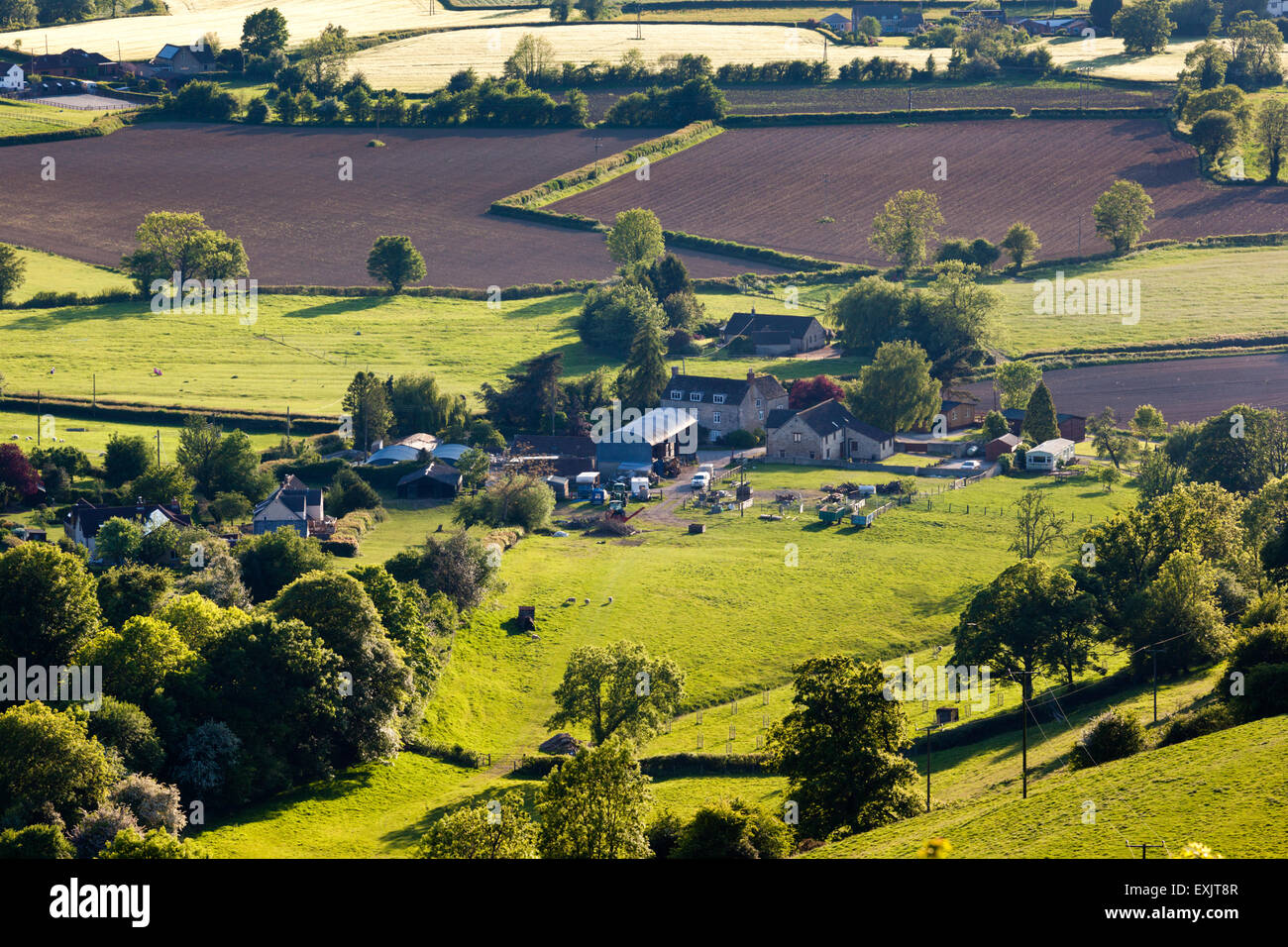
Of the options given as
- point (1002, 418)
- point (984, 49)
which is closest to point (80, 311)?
point (1002, 418)

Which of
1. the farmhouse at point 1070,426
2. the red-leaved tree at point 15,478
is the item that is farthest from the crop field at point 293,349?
the red-leaved tree at point 15,478

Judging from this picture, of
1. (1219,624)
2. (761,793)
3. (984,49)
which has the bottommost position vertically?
(761,793)

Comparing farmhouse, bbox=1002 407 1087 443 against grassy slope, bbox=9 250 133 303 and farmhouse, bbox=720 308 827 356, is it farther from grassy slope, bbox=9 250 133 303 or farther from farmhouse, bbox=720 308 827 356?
grassy slope, bbox=9 250 133 303

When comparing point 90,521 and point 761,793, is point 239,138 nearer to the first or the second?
point 90,521

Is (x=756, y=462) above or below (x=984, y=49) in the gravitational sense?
below

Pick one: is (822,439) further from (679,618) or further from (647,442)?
(679,618)

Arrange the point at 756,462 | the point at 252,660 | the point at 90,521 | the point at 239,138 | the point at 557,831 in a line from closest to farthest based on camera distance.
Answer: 1. the point at 557,831
2. the point at 252,660
3. the point at 90,521
4. the point at 756,462
5. the point at 239,138
